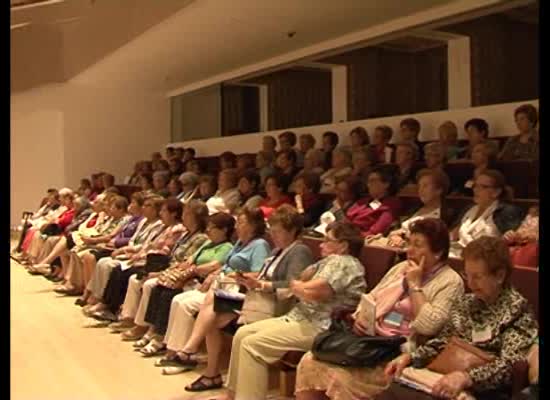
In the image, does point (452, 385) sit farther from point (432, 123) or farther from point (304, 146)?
point (304, 146)

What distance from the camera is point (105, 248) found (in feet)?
17.3

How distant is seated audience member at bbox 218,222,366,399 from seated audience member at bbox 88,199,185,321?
176cm

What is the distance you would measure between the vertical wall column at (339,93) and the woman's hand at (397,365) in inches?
185

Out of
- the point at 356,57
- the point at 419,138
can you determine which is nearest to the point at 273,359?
the point at 419,138

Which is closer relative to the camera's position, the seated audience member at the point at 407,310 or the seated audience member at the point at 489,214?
the seated audience member at the point at 407,310

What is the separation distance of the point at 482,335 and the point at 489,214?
4.13ft

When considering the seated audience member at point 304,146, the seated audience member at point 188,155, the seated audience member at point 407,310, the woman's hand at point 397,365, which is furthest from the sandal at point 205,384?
the seated audience member at point 188,155

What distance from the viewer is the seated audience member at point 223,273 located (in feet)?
11.3

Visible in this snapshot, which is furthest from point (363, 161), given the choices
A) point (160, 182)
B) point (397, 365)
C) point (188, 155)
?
point (188, 155)

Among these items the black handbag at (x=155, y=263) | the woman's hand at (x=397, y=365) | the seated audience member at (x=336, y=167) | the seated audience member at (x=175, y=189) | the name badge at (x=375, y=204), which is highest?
the seated audience member at (x=336, y=167)

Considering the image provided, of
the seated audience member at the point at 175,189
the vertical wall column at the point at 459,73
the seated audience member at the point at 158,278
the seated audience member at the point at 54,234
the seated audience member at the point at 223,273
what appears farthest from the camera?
the seated audience member at the point at 54,234

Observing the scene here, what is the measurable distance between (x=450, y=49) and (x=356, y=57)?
112cm

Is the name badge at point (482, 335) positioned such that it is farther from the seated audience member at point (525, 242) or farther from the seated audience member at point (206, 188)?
the seated audience member at point (206, 188)

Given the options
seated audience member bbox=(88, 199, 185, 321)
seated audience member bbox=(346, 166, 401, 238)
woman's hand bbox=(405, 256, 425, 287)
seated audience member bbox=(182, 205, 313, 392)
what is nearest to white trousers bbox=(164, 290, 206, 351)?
seated audience member bbox=(182, 205, 313, 392)
